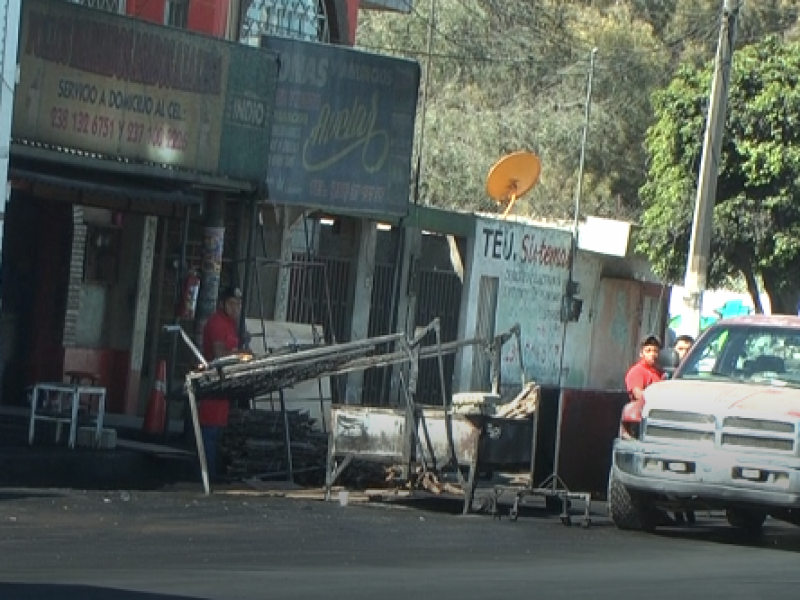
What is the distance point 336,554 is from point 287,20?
42.6ft

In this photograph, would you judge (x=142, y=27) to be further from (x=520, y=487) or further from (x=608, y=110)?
(x=608, y=110)

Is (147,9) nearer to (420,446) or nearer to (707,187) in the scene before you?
(707,187)

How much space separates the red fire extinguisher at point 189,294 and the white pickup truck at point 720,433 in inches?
261

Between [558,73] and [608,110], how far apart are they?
182 cm

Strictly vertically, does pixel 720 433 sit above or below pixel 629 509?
above

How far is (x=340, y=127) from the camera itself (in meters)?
20.4

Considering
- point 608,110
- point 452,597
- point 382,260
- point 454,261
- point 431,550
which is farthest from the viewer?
point 608,110

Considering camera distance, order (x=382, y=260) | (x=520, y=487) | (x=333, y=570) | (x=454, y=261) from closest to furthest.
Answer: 1. (x=333, y=570)
2. (x=520, y=487)
3. (x=382, y=260)
4. (x=454, y=261)

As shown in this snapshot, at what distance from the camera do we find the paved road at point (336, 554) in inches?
409

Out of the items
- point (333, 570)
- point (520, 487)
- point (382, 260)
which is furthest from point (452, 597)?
point (382, 260)

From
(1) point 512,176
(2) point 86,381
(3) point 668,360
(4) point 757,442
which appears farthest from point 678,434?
(1) point 512,176

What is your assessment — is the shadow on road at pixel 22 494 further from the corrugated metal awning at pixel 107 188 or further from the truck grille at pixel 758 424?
the truck grille at pixel 758 424

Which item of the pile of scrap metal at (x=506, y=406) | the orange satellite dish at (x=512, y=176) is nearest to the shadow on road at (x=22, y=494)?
the pile of scrap metal at (x=506, y=406)

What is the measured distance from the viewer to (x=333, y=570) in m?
11.4
